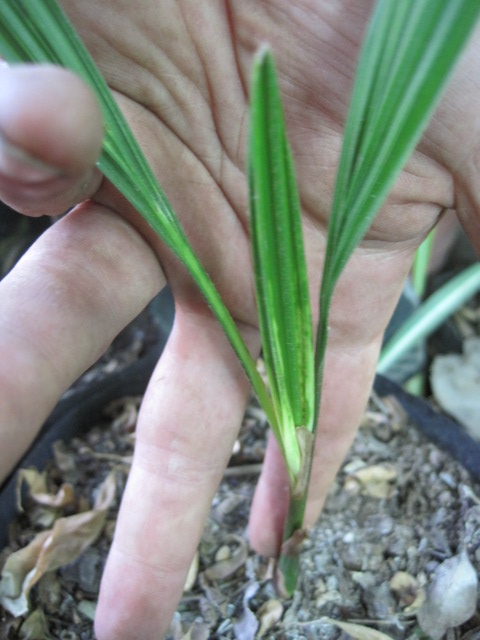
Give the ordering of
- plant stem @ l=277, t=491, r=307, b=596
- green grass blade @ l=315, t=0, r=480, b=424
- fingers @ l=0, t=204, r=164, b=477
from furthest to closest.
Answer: plant stem @ l=277, t=491, r=307, b=596 < fingers @ l=0, t=204, r=164, b=477 < green grass blade @ l=315, t=0, r=480, b=424

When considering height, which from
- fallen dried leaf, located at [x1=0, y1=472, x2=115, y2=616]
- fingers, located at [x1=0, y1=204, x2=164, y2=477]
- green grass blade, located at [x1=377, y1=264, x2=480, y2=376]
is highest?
fingers, located at [x1=0, y1=204, x2=164, y2=477]

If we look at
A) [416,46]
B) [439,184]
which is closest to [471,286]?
[439,184]

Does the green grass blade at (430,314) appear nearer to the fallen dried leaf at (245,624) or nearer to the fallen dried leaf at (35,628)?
the fallen dried leaf at (245,624)

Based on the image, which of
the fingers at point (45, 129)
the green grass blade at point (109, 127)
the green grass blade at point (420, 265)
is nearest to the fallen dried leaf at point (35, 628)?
the green grass blade at point (109, 127)

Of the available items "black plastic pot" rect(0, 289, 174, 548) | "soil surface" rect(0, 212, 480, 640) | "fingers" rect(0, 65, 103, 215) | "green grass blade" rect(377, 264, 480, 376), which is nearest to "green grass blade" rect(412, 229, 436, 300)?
"green grass blade" rect(377, 264, 480, 376)

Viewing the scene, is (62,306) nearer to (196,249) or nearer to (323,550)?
(196,249)

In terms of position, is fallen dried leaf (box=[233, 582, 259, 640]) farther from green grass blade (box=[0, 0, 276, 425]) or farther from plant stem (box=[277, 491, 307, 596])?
green grass blade (box=[0, 0, 276, 425])

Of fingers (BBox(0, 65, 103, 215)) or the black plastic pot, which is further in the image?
the black plastic pot

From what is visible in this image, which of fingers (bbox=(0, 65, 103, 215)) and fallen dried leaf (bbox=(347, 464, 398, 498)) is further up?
fingers (bbox=(0, 65, 103, 215))
